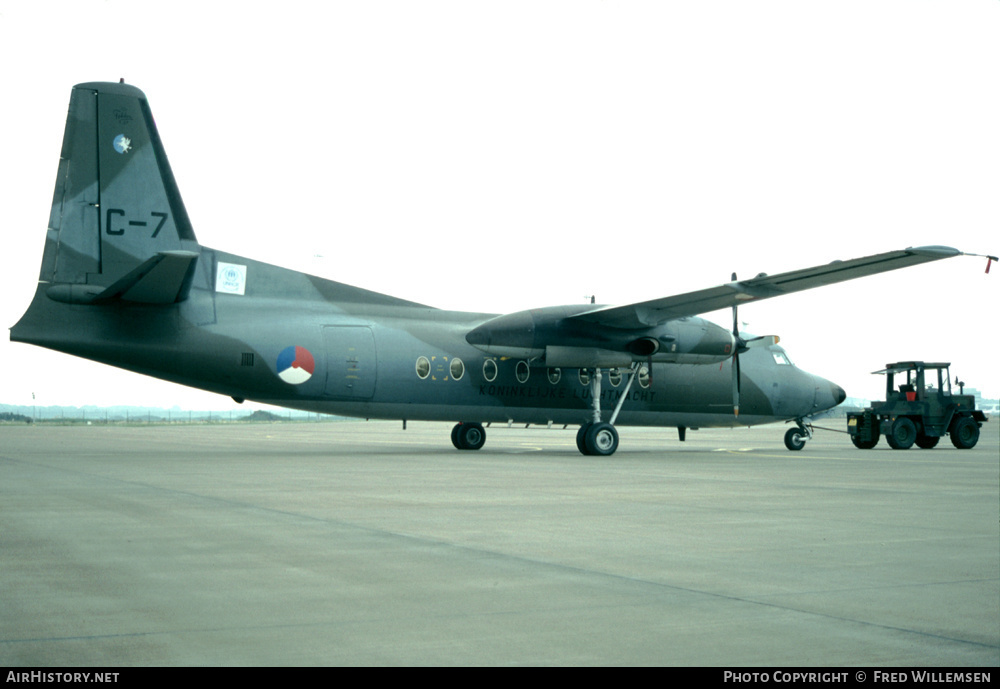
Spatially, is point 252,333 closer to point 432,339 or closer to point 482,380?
point 432,339

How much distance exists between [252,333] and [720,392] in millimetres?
13177

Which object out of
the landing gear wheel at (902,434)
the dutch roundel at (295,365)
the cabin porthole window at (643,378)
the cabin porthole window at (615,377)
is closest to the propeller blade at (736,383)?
the cabin porthole window at (643,378)

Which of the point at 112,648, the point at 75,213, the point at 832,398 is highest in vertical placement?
the point at 75,213

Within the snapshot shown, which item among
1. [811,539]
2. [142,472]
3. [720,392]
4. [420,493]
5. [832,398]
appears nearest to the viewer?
[811,539]

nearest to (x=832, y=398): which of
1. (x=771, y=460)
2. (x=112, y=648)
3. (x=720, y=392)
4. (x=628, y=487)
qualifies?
(x=720, y=392)

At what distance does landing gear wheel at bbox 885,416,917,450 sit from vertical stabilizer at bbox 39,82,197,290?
22625mm

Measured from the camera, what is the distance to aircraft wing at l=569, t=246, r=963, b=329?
19.2 m

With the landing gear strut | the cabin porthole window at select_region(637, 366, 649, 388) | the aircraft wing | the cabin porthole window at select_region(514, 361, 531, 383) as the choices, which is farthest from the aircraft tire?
the cabin porthole window at select_region(637, 366, 649, 388)

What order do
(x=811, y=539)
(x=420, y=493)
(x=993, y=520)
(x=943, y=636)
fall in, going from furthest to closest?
(x=420, y=493) < (x=993, y=520) < (x=811, y=539) < (x=943, y=636)

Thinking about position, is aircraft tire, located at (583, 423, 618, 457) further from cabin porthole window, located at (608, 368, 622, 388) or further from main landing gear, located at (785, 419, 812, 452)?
main landing gear, located at (785, 419, 812, 452)

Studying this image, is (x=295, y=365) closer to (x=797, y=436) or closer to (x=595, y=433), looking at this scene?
(x=595, y=433)

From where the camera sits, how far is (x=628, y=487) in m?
13.3

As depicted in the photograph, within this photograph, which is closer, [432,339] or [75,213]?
[75,213]

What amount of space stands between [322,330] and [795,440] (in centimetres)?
1477
